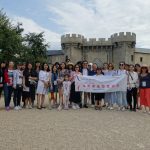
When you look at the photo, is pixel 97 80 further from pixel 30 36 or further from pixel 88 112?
pixel 30 36

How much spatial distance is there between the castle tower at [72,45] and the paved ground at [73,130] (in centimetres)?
4518

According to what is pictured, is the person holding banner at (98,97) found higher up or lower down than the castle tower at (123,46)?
lower down

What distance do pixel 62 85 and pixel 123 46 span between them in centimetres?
4309

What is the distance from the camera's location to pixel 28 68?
1437 cm

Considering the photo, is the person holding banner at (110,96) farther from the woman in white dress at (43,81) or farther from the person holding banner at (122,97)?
the woman in white dress at (43,81)

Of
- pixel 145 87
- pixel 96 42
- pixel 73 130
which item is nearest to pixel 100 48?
pixel 96 42

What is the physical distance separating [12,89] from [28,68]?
1.01 meters

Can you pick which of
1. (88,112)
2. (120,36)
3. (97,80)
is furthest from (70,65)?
(120,36)

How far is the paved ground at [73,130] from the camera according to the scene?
795 centimetres

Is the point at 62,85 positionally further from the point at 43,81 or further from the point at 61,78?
the point at 43,81

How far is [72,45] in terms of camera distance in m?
58.0

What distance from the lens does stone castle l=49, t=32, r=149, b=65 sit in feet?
186

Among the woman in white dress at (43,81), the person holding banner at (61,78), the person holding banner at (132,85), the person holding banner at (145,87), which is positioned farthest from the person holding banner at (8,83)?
the person holding banner at (145,87)

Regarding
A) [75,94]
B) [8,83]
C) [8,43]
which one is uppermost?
[8,43]
